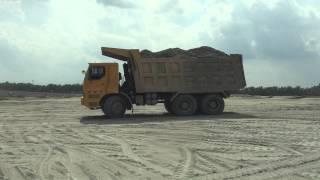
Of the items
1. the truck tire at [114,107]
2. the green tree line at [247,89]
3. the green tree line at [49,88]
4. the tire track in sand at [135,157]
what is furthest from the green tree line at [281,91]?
the tire track in sand at [135,157]

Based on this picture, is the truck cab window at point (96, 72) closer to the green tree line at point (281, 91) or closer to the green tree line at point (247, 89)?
the green tree line at point (247, 89)

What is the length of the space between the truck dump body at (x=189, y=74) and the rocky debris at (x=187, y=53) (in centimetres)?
34

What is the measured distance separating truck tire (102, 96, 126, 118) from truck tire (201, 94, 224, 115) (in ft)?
12.4

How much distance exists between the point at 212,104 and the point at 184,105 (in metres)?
1.39

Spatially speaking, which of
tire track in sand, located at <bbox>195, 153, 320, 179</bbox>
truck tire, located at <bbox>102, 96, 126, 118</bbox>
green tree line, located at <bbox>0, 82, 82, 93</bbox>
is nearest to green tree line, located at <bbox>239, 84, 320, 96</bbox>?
green tree line, located at <bbox>0, 82, 82, 93</bbox>

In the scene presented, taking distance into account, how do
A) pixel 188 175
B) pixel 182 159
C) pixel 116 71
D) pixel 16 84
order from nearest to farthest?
1. pixel 188 175
2. pixel 182 159
3. pixel 116 71
4. pixel 16 84

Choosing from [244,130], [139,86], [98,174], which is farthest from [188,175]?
[139,86]

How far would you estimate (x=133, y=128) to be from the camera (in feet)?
70.5

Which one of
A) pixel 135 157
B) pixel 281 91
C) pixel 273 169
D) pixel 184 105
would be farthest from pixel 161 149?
pixel 281 91

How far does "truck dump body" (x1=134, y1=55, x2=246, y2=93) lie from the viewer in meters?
26.2

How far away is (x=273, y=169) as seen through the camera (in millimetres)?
11766

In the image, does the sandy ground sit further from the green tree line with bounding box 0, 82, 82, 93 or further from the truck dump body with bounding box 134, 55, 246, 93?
the green tree line with bounding box 0, 82, 82, 93

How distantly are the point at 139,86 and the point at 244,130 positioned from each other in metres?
7.12

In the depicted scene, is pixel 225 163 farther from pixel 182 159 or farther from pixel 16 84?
pixel 16 84
